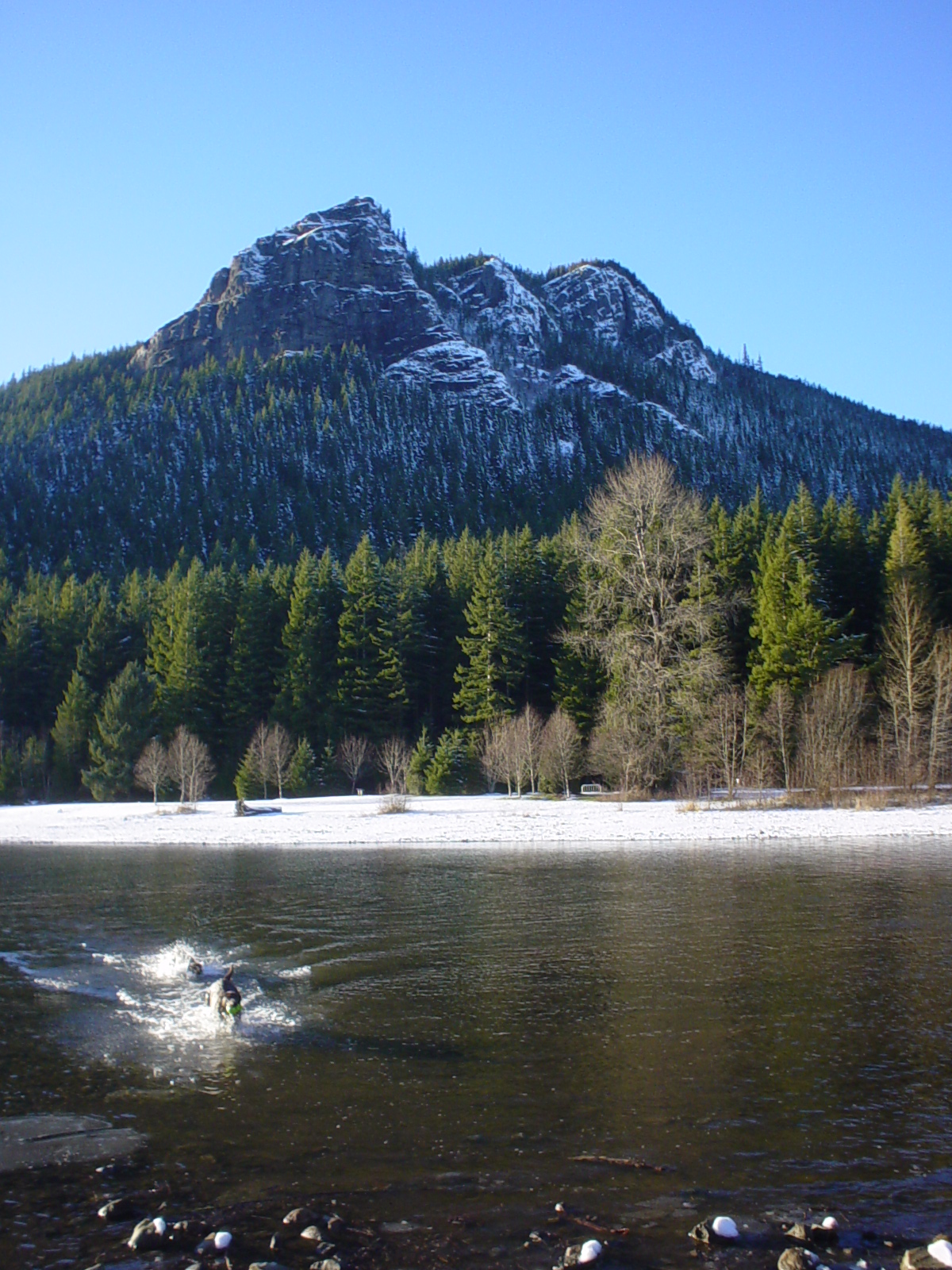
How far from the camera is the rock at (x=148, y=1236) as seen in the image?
21.4ft

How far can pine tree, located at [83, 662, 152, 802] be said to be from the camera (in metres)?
59.8

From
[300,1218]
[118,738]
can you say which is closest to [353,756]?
[118,738]

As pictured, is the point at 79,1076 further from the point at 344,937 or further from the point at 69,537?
the point at 69,537

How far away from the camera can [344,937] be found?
1741cm

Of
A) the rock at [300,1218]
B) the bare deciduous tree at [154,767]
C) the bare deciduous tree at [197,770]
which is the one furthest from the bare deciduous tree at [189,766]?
the rock at [300,1218]

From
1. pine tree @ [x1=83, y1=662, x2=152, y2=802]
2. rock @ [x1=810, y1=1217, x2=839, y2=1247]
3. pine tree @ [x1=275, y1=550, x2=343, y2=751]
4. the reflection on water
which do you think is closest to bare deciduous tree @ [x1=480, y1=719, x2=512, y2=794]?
pine tree @ [x1=275, y1=550, x2=343, y2=751]

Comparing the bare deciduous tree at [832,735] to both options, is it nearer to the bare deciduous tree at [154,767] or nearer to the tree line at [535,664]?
the tree line at [535,664]

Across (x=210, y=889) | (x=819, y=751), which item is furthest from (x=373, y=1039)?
(x=819, y=751)

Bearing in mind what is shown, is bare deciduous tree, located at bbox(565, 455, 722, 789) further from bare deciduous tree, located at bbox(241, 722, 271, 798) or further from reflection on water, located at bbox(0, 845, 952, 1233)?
reflection on water, located at bbox(0, 845, 952, 1233)

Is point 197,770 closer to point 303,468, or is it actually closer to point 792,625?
point 792,625

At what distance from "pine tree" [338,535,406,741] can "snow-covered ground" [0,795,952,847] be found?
42.7 feet

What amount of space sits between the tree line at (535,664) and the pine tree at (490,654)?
175 mm

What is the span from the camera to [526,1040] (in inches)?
440

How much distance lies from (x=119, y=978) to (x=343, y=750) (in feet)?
139
